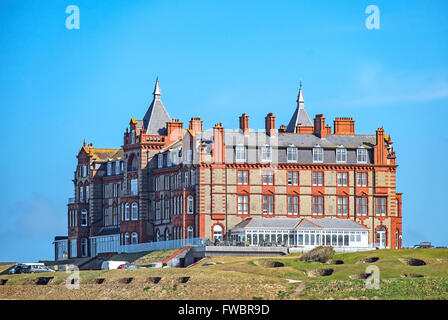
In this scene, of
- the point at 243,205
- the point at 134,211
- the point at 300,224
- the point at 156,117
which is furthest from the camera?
the point at 156,117

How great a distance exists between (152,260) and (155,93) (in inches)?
915

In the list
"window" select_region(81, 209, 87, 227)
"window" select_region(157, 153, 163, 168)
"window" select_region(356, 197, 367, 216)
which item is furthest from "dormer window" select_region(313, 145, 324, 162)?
"window" select_region(81, 209, 87, 227)

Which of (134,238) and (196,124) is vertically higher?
(196,124)

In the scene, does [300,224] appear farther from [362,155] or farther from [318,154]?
[362,155]

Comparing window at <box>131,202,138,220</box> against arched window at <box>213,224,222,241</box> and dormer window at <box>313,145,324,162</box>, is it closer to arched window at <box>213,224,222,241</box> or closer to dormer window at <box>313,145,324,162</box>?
arched window at <box>213,224,222,241</box>

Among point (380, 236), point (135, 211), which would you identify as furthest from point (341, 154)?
point (135, 211)

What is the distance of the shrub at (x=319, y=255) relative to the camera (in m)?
126

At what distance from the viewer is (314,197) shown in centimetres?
14688

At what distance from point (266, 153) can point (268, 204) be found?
16.8ft

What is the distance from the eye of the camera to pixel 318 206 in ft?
481

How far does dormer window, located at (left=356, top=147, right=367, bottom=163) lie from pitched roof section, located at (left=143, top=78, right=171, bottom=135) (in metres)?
21.0

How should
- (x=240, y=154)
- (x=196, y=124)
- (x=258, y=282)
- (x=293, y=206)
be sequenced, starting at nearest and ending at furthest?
(x=258, y=282), (x=240, y=154), (x=293, y=206), (x=196, y=124)
